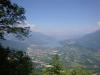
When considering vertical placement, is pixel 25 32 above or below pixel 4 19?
below

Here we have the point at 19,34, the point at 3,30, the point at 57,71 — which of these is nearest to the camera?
the point at 3,30

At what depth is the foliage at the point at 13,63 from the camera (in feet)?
50.5

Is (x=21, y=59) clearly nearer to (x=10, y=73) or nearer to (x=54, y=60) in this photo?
(x=10, y=73)

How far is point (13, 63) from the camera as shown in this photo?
16.0 metres

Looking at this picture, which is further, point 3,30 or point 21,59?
point 21,59

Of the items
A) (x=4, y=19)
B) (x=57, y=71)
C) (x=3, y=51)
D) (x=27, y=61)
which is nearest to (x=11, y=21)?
(x=4, y=19)

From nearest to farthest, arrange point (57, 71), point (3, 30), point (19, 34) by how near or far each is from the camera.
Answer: point (3, 30), point (19, 34), point (57, 71)

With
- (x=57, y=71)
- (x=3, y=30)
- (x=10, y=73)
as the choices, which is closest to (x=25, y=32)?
(x=3, y=30)

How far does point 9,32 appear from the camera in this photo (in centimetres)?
1534

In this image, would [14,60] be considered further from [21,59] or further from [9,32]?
[9,32]

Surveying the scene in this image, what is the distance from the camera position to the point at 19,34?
16062 millimetres

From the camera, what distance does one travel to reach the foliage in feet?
50.5

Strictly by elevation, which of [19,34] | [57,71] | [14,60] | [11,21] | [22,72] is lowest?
[57,71]

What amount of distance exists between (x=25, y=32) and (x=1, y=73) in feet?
11.8
